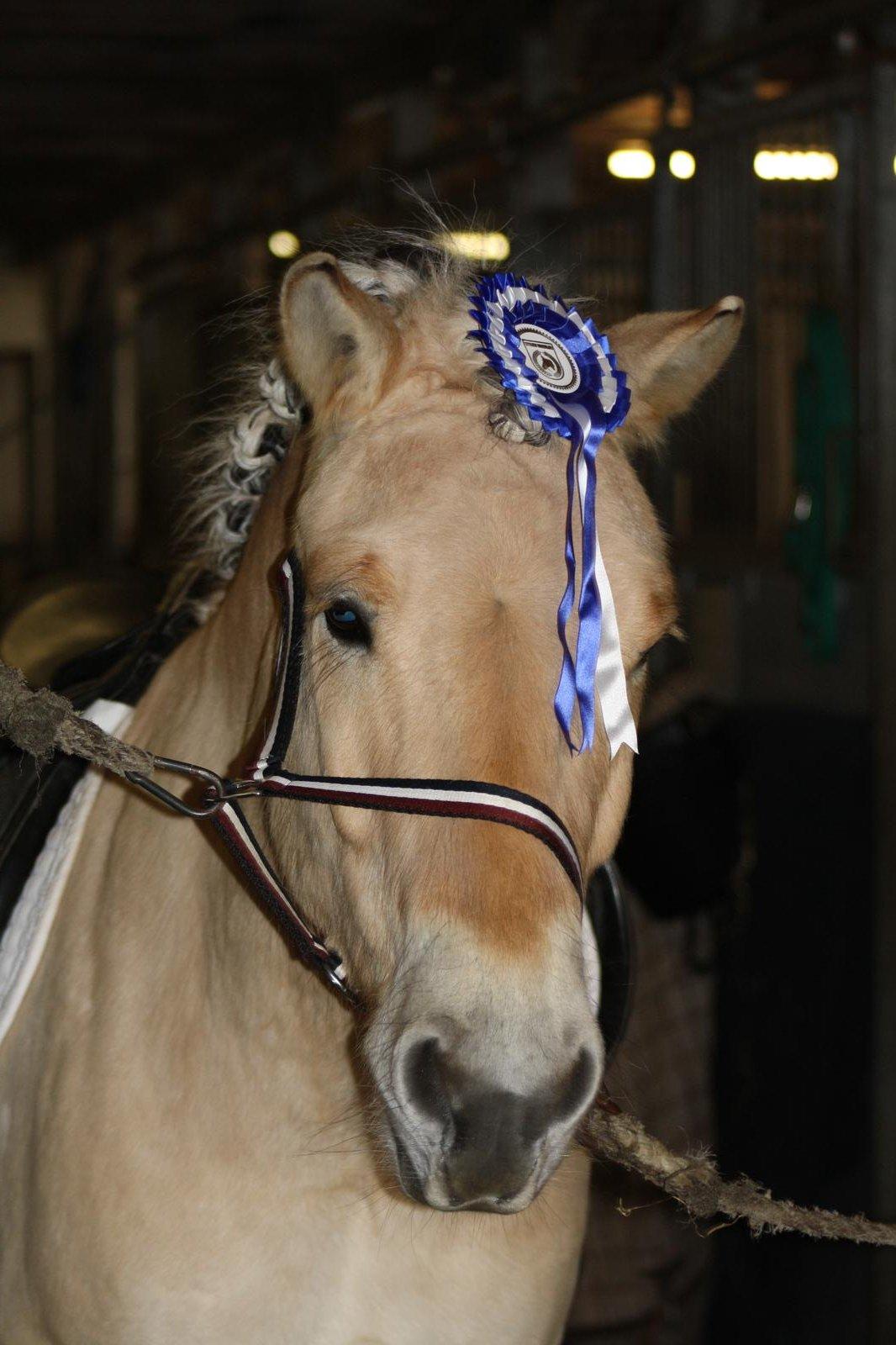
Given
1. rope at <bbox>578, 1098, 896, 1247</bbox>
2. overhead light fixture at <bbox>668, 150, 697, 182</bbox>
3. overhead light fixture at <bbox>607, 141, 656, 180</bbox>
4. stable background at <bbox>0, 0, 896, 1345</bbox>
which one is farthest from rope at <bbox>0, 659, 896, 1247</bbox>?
overhead light fixture at <bbox>607, 141, 656, 180</bbox>

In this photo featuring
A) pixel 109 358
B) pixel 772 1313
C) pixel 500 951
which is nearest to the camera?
pixel 500 951

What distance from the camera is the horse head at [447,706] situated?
1.04 meters

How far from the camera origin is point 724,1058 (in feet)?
11.3

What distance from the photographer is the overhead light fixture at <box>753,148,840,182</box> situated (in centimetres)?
346

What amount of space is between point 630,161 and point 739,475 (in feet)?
9.61

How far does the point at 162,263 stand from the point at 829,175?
5.19m

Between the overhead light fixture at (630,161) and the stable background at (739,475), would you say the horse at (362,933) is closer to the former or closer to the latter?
the stable background at (739,475)

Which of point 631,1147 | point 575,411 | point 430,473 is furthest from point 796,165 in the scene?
point 631,1147

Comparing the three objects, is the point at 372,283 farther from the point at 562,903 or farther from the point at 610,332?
the point at 562,903

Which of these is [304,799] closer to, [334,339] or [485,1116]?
[485,1116]

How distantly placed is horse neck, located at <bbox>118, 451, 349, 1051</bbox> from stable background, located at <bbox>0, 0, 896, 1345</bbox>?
0.33 m

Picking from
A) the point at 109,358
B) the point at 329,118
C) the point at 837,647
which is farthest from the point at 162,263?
the point at 837,647

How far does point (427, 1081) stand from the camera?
1.06 m

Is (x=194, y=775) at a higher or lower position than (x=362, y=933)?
higher
